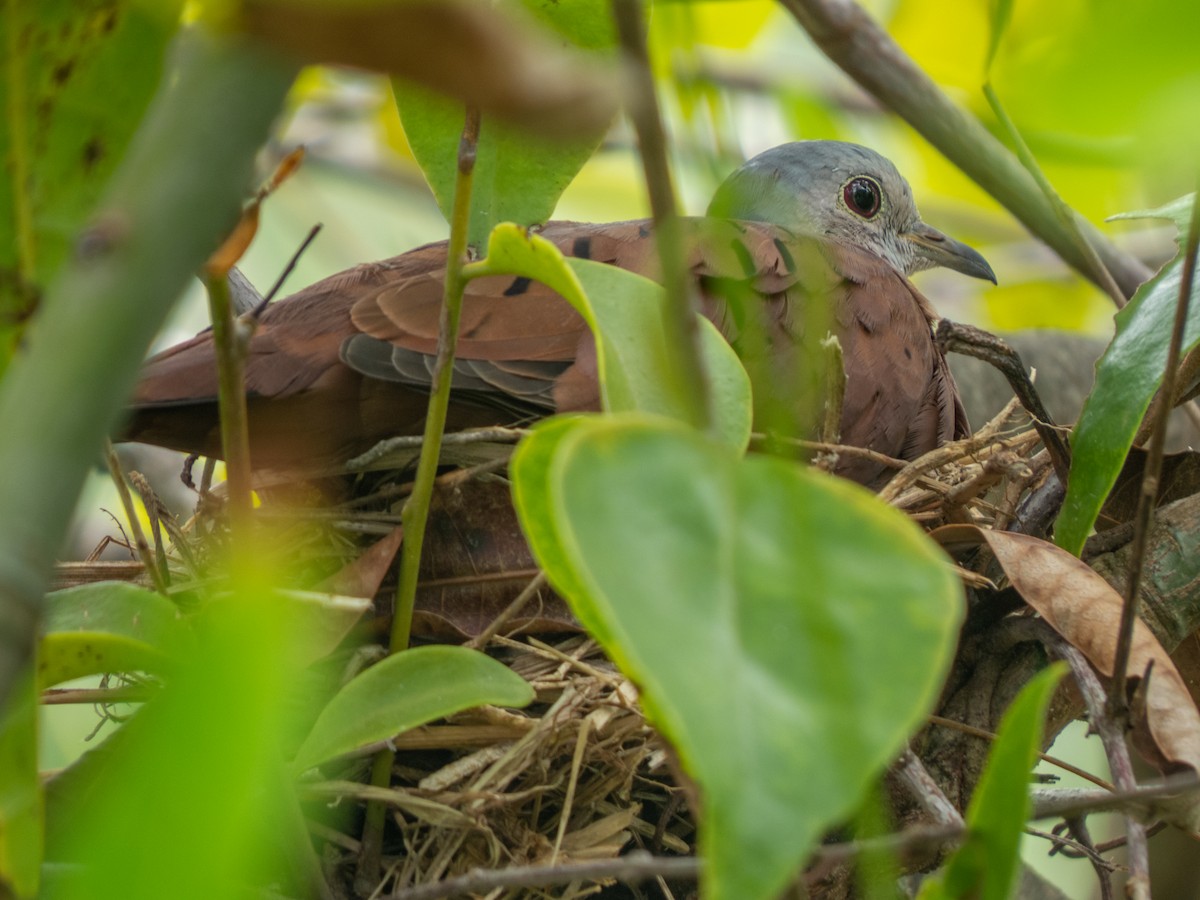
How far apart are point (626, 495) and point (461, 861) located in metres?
0.80

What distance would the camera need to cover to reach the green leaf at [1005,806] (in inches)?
26.5

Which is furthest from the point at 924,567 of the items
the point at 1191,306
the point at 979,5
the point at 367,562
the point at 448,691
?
the point at 979,5

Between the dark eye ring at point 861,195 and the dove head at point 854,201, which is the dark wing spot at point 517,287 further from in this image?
the dark eye ring at point 861,195

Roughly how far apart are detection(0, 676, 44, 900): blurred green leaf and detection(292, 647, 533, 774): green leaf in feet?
0.82

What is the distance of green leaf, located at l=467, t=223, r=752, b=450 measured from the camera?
76 centimetres

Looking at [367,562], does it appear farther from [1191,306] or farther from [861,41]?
[1191,306]

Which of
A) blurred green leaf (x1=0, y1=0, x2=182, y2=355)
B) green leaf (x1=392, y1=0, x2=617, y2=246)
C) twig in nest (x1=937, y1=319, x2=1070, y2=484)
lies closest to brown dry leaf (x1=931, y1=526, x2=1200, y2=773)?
twig in nest (x1=937, y1=319, x2=1070, y2=484)

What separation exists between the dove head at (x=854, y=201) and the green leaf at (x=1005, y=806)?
1758 millimetres

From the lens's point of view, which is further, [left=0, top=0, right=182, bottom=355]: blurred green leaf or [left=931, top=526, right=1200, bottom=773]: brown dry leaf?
[left=931, top=526, right=1200, bottom=773]: brown dry leaf

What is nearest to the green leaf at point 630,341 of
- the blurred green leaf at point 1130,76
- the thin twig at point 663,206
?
the thin twig at point 663,206

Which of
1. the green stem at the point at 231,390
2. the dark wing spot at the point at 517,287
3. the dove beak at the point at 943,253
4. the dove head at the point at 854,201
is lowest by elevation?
the green stem at the point at 231,390

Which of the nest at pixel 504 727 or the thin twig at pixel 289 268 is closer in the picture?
the thin twig at pixel 289 268

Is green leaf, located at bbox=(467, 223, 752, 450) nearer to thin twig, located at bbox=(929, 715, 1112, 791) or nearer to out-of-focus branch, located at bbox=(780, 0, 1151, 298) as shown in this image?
out-of-focus branch, located at bbox=(780, 0, 1151, 298)

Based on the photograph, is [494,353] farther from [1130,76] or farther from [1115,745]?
[1130,76]
